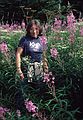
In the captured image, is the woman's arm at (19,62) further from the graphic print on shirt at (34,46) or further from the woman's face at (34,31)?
the woman's face at (34,31)

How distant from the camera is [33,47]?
671 centimetres

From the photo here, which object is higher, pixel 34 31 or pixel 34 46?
pixel 34 31

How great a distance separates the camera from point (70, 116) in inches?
237

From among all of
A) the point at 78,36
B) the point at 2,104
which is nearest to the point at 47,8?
the point at 78,36

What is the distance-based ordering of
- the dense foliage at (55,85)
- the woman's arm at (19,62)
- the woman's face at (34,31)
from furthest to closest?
the woman's face at (34,31), the woman's arm at (19,62), the dense foliage at (55,85)

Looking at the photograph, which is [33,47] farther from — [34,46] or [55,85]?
[55,85]

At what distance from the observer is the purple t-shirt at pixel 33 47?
6.70 m

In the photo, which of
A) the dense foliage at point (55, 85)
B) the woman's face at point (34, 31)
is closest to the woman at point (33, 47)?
the woman's face at point (34, 31)

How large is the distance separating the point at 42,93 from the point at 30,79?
1.00 ft

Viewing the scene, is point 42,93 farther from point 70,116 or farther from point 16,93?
point 70,116

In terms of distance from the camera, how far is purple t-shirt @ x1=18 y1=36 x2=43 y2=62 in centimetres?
670

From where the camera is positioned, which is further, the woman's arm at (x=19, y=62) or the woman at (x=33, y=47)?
the woman at (x=33, y=47)

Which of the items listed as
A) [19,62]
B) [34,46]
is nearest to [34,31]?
[34,46]

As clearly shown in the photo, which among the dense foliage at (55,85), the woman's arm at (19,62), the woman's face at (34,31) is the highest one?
the woman's face at (34,31)
